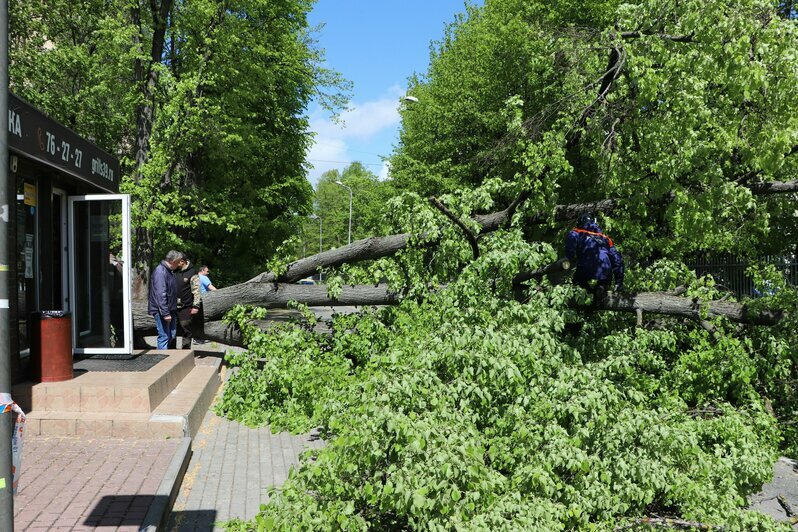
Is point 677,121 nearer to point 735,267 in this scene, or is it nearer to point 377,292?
point 377,292

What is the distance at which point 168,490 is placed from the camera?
4711mm

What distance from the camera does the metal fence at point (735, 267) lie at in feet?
34.0

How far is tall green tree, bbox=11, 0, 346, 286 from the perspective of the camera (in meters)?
14.6

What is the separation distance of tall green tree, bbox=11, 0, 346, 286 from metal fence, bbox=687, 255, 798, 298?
10.8 meters

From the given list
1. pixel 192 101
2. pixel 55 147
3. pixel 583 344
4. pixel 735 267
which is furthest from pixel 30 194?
pixel 735 267

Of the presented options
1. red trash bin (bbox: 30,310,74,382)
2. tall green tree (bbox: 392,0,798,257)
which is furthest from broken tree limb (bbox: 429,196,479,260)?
red trash bin (bbox: 30,310,74,382)

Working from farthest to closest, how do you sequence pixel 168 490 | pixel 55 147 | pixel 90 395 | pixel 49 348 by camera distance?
1. pixel 55 147
2. pixel 49 348
3. pixel 90 395
4. pixel 168 490

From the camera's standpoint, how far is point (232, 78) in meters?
16.4

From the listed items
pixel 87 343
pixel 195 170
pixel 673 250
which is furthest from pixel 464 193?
pixel 195 170

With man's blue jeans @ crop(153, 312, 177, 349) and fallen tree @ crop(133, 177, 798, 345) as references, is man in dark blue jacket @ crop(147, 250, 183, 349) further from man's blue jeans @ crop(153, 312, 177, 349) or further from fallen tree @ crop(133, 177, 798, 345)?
fallen tree @ crop(133, 177, 798, 345)

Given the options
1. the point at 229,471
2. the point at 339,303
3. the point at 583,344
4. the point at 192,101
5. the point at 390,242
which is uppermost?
the point at 192,101

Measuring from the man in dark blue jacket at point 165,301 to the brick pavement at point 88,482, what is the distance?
3.99 meters

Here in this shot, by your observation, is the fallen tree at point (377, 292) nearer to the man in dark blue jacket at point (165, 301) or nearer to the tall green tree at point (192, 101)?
the man in dark blue jacket at point (165, 301)

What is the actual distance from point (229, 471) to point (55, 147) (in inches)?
153
